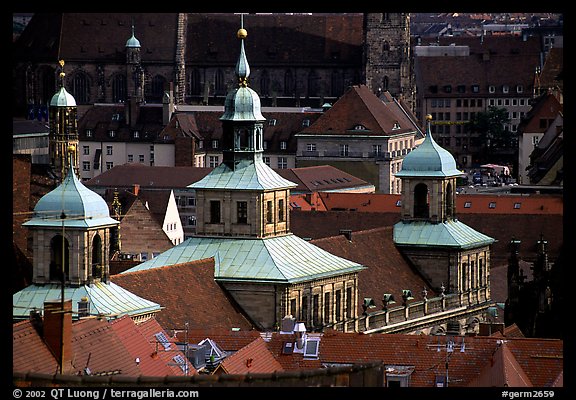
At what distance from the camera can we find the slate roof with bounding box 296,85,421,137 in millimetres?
171625

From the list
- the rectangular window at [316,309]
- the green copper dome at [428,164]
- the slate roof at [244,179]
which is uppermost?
the green copper dome at [428,164]

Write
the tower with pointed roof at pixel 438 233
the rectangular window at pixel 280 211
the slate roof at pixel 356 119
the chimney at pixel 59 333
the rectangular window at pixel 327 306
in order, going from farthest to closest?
the slate roof at pixel 356 119, the tower with pointed roof at pixel 438 233, the rectangular window at pixel 280 211, the rectangular window at pixel 327 306, the chimney at pixel 59 333

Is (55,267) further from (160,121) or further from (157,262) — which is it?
(160,121)

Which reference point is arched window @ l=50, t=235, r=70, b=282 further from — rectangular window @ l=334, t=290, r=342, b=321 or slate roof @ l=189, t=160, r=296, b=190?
rectangular window @ l=334, t=290, r=342, b=321

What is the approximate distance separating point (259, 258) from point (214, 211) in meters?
3.21

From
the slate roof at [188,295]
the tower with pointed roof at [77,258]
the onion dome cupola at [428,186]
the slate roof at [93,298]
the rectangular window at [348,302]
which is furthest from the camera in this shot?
the onion dome cupola at [428,186]

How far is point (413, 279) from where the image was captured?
94938 millimetres

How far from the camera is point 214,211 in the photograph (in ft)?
265

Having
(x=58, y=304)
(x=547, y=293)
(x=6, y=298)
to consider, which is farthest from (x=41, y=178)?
(x=6, y=298)

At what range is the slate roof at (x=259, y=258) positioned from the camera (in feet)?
253

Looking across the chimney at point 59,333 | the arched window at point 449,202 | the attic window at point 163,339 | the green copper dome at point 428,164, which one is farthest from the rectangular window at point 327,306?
the chimney at point 59,333

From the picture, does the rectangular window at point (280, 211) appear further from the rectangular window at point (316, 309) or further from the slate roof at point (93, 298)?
the slate roof at point (93, 298)

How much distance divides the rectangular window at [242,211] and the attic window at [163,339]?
2545cm

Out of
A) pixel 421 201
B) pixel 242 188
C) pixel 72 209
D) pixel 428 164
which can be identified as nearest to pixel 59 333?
pixel 72 209
